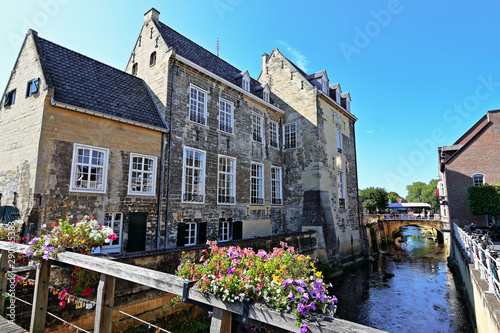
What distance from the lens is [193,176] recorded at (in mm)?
13727

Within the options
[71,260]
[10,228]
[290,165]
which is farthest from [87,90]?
[290,165]

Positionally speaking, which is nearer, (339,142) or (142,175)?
(142,175)

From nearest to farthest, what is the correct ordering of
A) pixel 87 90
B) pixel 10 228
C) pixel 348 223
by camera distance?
pixel 10 228, pixel 87 90, pixel 348 223

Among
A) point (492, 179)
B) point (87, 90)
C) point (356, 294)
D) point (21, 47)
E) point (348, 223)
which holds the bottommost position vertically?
point (356, 294)

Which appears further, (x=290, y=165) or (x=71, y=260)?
(x=290, y=165)

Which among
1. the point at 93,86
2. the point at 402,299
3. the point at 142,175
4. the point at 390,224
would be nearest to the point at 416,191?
the point at 390,224

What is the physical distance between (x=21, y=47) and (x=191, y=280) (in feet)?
46.1

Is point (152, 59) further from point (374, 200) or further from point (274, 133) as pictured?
point (374, 200)

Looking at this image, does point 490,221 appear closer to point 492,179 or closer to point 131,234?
point 492,179

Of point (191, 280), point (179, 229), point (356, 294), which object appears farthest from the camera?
point (356, 294)

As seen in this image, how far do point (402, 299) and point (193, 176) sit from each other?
43.2ft

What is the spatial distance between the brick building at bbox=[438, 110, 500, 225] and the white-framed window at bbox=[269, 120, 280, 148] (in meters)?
17.9

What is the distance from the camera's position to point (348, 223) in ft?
74.6

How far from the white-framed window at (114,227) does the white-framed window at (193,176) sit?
9.83 ft
